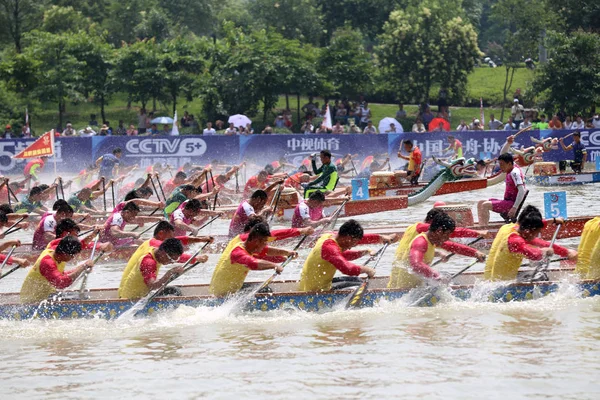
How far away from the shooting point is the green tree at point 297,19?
49.5m

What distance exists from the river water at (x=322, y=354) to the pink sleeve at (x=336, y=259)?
1.63 feet

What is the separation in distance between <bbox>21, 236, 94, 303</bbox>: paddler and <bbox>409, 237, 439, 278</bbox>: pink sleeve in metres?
3.57

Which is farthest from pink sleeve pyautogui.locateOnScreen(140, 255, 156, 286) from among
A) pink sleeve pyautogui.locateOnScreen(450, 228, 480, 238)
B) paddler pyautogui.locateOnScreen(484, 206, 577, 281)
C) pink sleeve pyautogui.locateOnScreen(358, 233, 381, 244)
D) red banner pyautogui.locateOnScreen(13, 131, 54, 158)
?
red banner pyautogui.locateOnScreen(13, 131, 54, 158)

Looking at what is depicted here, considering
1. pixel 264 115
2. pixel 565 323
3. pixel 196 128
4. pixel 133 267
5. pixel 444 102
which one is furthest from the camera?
pixel 444 102

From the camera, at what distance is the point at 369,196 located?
74.8 ft

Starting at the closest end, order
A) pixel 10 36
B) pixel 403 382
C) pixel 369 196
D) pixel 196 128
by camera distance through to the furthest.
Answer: pixel 403 382 < pixel 369 196 < pixel 196 128 < pixel 10 36

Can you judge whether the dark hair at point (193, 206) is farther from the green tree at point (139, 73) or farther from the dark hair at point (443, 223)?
A: the green tree at point (139, 73)

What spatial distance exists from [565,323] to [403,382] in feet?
8.93

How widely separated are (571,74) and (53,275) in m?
27.8

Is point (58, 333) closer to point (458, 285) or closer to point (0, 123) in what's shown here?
point (458, 285)

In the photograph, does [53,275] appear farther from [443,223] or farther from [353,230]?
[443,223]

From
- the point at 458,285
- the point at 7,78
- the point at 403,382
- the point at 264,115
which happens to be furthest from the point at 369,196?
the point at 7,78

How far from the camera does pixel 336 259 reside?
1131cm

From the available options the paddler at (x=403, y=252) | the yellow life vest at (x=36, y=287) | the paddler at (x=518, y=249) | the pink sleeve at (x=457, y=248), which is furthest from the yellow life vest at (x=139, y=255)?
the paddler at (x=518, y=249)
